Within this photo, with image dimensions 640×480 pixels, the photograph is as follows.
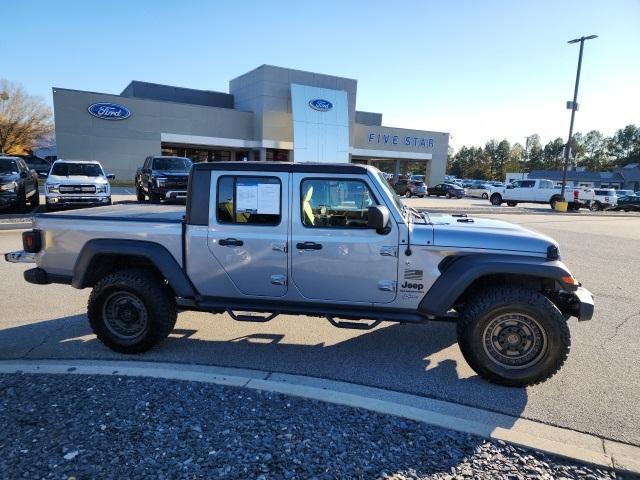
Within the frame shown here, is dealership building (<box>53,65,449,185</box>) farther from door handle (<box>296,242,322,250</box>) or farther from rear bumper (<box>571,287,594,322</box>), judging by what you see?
rear bumper (<box>571,287,594,322</box>)

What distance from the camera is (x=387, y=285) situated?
12.7ft

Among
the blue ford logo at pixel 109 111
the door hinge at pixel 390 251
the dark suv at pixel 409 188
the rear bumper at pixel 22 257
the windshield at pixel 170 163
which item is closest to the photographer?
the door hinge at pixel 390 251

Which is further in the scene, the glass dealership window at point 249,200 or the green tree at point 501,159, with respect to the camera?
the green tree at point 501,159

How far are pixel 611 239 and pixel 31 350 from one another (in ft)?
49.6

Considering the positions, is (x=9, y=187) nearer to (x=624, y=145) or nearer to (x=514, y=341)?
(x=514, y=341)

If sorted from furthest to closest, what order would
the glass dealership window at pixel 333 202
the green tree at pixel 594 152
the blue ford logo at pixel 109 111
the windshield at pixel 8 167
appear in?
the green tree at pixel 594 152, the blue ford logo at pixel 109 111, the windshield at pixel 8 167, the glass dealership window at pixel 333 202

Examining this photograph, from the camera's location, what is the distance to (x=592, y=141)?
12019cm

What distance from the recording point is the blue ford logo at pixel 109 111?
1232 inches

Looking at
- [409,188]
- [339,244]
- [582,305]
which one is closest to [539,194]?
[409,188]

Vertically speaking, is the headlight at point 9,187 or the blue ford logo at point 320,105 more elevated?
the blue ford logo at point 320,105

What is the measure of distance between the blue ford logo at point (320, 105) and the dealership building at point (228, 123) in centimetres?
9

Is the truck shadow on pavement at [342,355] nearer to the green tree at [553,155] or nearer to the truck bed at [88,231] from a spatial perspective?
the truck bed at [88,231]

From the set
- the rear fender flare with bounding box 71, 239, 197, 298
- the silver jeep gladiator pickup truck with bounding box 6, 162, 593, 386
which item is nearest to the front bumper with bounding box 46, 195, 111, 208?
the silver jeep gladiator pickup truck with bounding box 6, 162, 593, 386

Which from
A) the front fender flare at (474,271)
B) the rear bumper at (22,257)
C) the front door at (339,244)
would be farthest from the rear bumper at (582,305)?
the rear bumper at (22,257)
